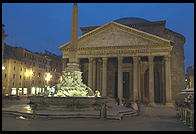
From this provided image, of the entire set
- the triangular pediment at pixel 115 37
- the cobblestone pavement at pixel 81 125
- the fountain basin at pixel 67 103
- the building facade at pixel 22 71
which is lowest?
the cobblestone pavement at pixel 81 125

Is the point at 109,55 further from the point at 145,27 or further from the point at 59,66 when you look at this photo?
the point at 59,66

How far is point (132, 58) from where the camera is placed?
120 ft

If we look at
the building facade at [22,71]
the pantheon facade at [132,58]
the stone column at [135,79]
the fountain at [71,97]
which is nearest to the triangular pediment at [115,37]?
the pantheon facade at [132,58]

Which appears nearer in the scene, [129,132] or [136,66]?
[129,132]

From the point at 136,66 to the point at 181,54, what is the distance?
16719 mm

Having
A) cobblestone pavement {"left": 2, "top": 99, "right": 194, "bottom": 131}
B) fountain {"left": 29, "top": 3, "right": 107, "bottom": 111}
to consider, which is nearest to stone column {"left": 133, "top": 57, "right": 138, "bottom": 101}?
fountain {"left": 29, "top": 3, "right": 107, "bottom": 111}

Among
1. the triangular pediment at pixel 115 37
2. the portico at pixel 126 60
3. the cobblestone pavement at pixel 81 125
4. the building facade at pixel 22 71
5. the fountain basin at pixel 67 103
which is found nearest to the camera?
the cobblestone pavement at pixel 81 125

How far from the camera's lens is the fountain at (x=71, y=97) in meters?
15.2

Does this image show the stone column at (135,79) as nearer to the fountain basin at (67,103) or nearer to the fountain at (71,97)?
the fountain at (71,97)

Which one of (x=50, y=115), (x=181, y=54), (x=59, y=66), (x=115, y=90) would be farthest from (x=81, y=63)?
(x=59, y=66)

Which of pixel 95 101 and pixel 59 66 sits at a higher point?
pixel 59 66

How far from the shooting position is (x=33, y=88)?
54594 millimetres

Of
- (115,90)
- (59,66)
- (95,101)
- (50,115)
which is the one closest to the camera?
(50,115)

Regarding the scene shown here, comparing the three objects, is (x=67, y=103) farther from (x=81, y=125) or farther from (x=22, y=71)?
(x=22, y=71)
